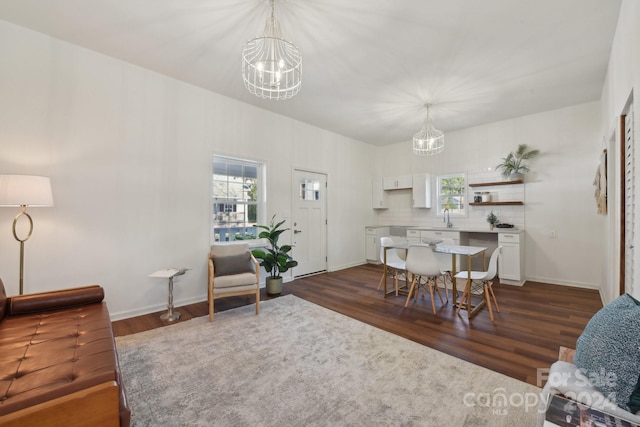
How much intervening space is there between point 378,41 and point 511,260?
13.7 feet

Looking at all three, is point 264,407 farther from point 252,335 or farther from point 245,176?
point 245,176

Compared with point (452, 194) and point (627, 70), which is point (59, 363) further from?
point (452, 194)

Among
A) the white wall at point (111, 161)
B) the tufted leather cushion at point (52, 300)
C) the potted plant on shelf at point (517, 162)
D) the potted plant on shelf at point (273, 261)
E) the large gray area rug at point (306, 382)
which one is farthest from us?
the potted plant on shelf at point (517, 162)

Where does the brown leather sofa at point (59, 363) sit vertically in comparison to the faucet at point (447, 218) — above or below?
below

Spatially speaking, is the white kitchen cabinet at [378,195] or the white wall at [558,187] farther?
the white kitchen cabinet at [378,195]

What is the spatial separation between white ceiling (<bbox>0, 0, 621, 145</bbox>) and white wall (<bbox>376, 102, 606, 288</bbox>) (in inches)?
21.2

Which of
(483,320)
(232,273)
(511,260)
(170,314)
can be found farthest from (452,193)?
(170,314)

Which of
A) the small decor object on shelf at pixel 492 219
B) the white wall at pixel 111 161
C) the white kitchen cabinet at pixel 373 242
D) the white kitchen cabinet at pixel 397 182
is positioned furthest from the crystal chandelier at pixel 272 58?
the small decor object on shelf at pixel 492 219

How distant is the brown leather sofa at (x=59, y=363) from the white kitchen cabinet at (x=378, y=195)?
576 cm

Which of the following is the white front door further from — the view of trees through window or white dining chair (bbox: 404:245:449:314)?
the view of trees through window

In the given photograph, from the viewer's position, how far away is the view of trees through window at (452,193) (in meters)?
5.77

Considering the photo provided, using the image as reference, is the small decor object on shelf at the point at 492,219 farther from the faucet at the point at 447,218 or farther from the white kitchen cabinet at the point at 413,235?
the white kitchen cabinet at the point at 413,235

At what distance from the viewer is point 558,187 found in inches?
182

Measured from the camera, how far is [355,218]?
6.50 m
